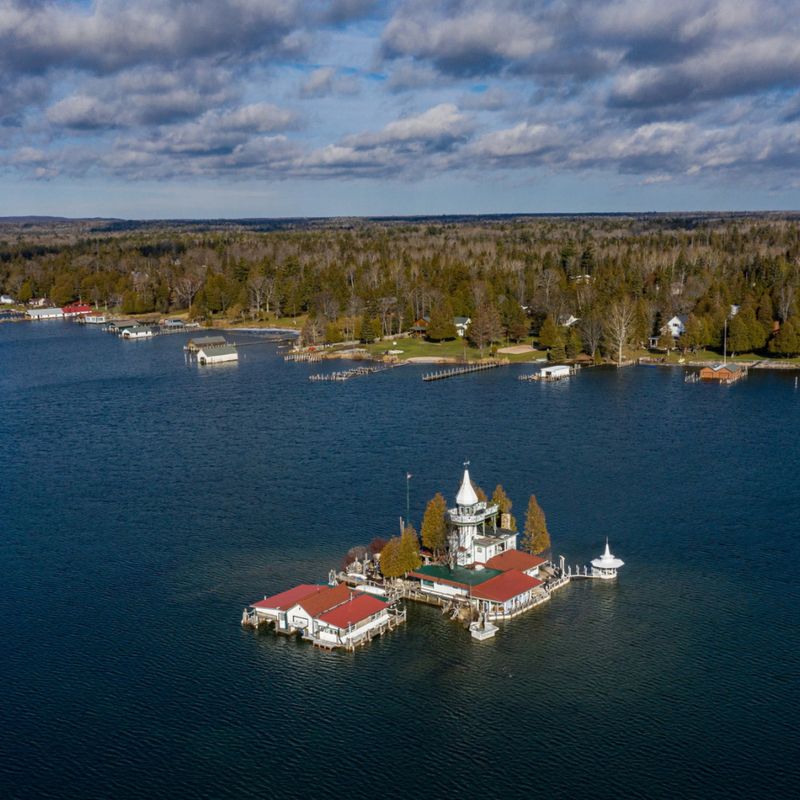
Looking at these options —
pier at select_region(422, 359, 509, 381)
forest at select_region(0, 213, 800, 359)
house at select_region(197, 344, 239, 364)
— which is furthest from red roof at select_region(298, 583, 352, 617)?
house at select_region(197, 344, 239, 364)

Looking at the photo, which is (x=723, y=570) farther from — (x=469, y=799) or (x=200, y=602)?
(x=200, y=602)

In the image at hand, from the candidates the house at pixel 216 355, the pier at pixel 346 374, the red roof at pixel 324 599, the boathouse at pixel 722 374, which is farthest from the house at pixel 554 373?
the red roof at pixel 324 599

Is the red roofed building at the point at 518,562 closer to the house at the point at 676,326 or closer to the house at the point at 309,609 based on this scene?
the house at the point at 309,609

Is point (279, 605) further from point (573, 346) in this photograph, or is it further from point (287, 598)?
point (573, 346)

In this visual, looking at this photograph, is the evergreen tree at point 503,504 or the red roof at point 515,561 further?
the evergreen tree at point 503,504

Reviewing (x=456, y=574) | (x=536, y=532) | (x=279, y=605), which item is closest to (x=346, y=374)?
(x=536, y=532)
